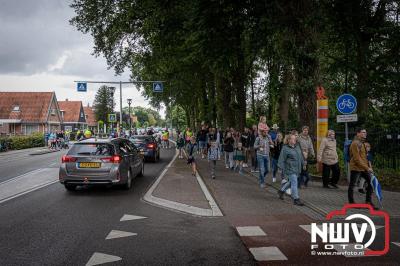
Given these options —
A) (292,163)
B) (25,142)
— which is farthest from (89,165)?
(25,142)

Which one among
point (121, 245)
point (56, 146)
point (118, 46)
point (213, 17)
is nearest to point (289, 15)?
point (213, 17)

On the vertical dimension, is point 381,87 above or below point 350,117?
above

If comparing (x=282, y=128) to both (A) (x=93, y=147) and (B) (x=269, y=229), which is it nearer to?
(A) (x=93, y=147)

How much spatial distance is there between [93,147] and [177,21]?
11.0m

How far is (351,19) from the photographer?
22016 mm

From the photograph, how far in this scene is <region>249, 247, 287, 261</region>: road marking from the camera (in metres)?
5.30

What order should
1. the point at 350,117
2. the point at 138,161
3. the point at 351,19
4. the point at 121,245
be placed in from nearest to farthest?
the point at 121,245 → the point at 350,117 → the point at 138,161 → the point at 351,19

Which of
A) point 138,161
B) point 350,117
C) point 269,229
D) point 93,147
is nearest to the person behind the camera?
point 269,229

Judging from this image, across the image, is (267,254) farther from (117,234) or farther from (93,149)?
(93,149)

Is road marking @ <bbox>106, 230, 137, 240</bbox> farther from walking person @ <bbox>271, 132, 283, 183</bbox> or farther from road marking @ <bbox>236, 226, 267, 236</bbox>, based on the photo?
walking person @ <bbox>271, 132, 283, 183</bbox>

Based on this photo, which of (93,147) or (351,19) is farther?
(351,19)

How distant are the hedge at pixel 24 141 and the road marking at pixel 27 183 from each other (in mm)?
21555

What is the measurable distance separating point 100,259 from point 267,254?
2306 mm

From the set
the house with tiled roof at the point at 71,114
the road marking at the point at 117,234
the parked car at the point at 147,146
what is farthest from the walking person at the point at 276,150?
the house with tiled roof at the point at 71,114
